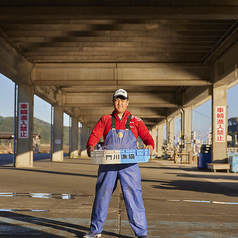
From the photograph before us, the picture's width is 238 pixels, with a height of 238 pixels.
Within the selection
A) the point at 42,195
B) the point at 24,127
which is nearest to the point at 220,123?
the point at 24,127

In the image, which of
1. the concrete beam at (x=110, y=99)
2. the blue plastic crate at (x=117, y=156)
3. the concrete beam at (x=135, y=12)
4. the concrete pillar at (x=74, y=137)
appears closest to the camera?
the blue plastic crate at (x=117, y=156)

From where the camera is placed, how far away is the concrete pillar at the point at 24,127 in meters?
20.6

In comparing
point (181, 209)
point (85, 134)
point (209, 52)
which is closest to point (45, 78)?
point (209, 52)

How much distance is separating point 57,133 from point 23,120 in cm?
1030

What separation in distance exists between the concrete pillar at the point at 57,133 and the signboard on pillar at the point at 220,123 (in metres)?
14.5

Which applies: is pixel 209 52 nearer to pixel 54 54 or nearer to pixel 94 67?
pixel 94 67

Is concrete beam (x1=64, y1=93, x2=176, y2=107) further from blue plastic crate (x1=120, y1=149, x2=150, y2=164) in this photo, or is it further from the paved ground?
blue plastic crate (x1=120, y1=149, x2=150, y2=164)

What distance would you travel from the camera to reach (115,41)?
16.3 m

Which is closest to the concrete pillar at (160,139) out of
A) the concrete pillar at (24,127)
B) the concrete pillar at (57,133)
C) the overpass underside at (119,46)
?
the concrete pillar at (57,133)

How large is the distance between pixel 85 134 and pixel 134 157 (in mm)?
47530

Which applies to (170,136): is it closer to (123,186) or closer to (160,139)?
(160,139)

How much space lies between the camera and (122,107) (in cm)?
463

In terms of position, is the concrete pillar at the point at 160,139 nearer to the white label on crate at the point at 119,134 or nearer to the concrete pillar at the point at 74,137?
the concrete pillar at the point at 74,137

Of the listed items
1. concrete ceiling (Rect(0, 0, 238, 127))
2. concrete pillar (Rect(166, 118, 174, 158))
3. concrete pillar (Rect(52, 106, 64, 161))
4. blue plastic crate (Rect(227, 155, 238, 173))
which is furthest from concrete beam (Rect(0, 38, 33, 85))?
concrete pillar (Rect(166, 118, 174, 158))
